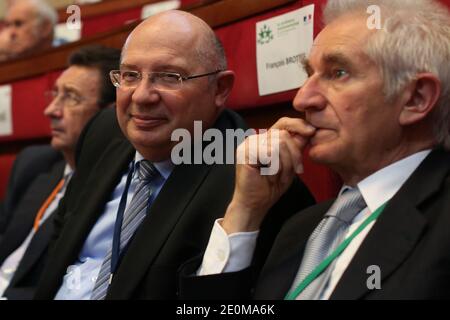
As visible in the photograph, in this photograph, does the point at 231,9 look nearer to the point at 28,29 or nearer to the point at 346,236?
the point at 346,236

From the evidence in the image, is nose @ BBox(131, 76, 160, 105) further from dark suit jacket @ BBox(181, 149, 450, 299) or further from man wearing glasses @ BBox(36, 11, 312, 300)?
dark suit jacket @ BBox(181, 149, 450, 299)

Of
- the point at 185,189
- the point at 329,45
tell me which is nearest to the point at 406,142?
the point at 329,45

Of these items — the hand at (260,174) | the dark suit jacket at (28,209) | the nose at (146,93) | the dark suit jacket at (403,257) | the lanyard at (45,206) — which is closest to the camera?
the dark suit jacket at (403,257)

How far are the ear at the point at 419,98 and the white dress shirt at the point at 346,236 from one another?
0.18 ft

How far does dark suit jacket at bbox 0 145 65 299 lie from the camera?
5.99 feet

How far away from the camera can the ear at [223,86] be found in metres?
1.43

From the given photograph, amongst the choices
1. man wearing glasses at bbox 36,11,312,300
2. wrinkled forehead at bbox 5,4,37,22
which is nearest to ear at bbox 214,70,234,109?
man wearing glasses at bbox 36,11,312,300

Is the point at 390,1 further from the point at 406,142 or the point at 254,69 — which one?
the point at 254,69

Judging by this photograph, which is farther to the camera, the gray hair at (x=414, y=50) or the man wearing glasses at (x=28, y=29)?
the man wearing glasses at (x=28, y=29)

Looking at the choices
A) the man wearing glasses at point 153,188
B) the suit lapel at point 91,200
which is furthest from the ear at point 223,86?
the suit lapel at point 91,200

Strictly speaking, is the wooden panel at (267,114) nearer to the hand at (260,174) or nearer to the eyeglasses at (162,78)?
the eyeglasses at (162,78)
